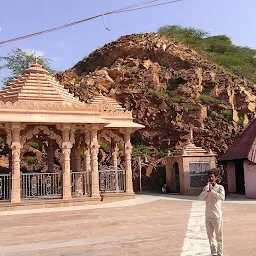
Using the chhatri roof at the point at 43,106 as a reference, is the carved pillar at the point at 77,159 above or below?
below

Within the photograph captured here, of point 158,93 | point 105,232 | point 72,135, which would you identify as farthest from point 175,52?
point 105,232

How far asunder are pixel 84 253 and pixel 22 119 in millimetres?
10726

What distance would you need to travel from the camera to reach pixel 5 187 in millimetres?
17562

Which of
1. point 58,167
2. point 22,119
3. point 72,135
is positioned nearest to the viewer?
point 22,119

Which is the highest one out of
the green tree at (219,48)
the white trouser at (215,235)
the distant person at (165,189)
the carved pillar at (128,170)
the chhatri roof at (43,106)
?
the green tree at (219,48)

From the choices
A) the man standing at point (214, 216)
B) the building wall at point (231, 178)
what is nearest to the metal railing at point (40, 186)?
the building wall at point (231, 178)

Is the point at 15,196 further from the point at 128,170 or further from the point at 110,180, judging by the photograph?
the point at 128,170

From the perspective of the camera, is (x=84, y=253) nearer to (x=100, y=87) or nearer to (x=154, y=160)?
(x=154, y=160)

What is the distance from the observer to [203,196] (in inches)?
240

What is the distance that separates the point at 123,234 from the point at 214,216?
316cm

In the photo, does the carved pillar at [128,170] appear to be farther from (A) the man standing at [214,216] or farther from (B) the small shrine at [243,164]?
(A) the man standing at [214,216]

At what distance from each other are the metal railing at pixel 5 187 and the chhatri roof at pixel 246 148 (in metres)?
12.0

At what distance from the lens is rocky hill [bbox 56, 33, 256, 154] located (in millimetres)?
30297

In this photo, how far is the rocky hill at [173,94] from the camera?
99.4 feet
